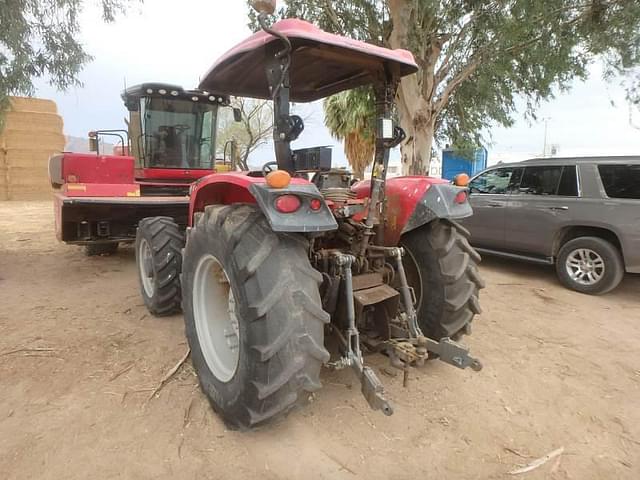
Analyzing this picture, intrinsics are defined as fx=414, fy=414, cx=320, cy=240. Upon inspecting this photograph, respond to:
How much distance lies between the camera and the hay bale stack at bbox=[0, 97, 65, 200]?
16438mm

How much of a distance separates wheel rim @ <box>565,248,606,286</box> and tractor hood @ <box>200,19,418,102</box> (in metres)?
4.31

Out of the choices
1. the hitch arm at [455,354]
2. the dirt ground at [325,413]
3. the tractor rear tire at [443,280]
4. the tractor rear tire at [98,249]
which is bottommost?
the dirt ground at [325,413]

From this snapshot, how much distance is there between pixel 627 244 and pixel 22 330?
22.1 ft

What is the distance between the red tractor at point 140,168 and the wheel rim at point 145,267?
0.84 meters

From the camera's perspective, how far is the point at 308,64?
2.85m

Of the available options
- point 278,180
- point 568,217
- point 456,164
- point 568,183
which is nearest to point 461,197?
point 278,180

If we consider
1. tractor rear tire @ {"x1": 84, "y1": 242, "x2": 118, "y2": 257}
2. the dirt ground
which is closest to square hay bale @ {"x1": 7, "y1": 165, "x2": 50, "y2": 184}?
tractor rear tire @ {"x1": 84, "y1": 242, "x2": 118, "y2": 257}

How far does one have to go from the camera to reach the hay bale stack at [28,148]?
53.9 feet

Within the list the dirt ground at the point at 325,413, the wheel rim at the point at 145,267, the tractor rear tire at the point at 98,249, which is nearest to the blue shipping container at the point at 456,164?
the dirt ground at the point at 325,413

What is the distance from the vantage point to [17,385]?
2.84 meters

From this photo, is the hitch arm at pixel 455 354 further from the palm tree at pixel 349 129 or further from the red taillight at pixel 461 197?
the palm tree at pixel 349 129

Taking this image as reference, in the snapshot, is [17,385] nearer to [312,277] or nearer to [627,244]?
[312,277]

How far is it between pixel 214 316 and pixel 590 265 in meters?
5.15

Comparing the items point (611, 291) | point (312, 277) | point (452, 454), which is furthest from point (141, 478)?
point (611, 291)
